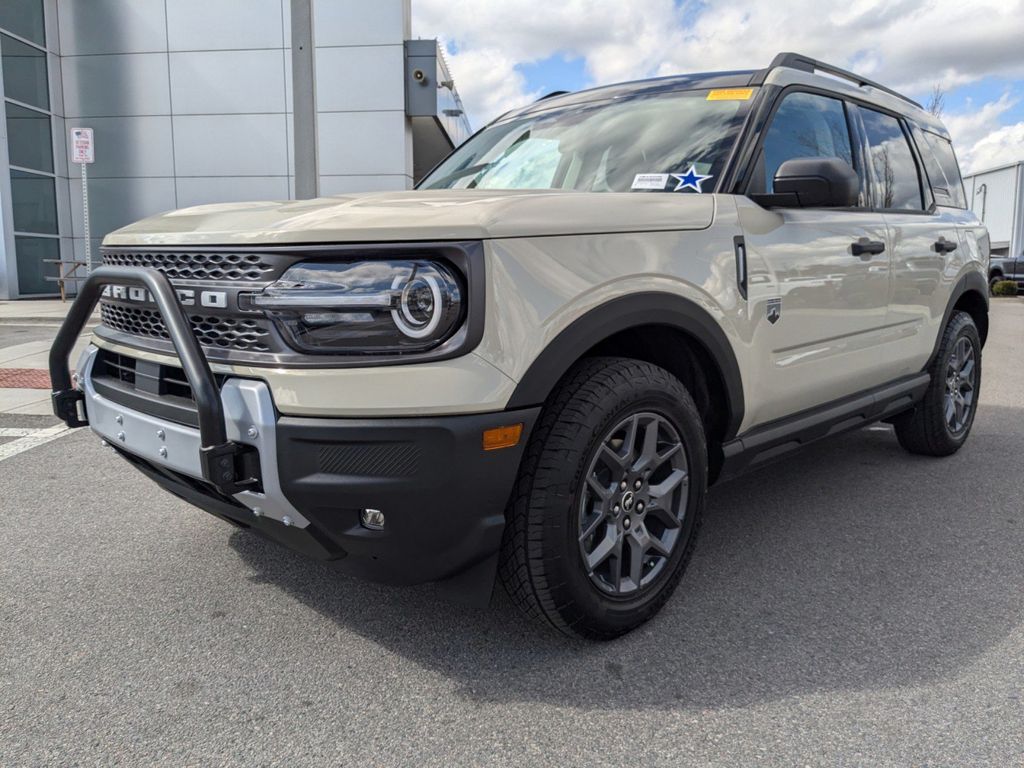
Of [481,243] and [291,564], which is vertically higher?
[481,243]

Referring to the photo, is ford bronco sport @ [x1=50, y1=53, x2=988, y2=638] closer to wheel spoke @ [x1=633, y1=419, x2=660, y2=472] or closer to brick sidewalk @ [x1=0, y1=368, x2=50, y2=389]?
wheel spoke @ [x1=633, y1=419, x2=660, y2=472]

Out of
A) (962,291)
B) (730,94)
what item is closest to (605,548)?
(730,94)

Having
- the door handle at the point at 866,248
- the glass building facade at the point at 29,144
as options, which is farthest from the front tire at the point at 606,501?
the glass building facade at the point at 29,144

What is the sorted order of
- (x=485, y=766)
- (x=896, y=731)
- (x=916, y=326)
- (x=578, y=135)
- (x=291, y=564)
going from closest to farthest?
1. (x=485, y=766)
2. (x=896, y=731)
3. (x=291, y=564)
4. (x=578, y=135)
5. (x=916, y=326)

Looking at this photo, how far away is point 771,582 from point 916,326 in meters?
1.72

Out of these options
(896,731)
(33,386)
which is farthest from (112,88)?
(896,731)

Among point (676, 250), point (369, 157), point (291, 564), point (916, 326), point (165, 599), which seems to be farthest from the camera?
point (369, 157)

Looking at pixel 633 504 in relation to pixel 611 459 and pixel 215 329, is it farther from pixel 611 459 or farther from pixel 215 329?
pixel 215 329

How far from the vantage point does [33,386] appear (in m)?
6.96

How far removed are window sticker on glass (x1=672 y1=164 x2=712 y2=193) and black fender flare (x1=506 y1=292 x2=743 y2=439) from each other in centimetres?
51

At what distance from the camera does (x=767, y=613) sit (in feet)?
8.96

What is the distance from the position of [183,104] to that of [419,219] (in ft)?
54.3

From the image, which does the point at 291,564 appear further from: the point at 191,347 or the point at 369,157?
the point at 369,157

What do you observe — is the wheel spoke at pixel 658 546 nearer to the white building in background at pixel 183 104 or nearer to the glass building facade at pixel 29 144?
the white building in background at pixel 183 104
